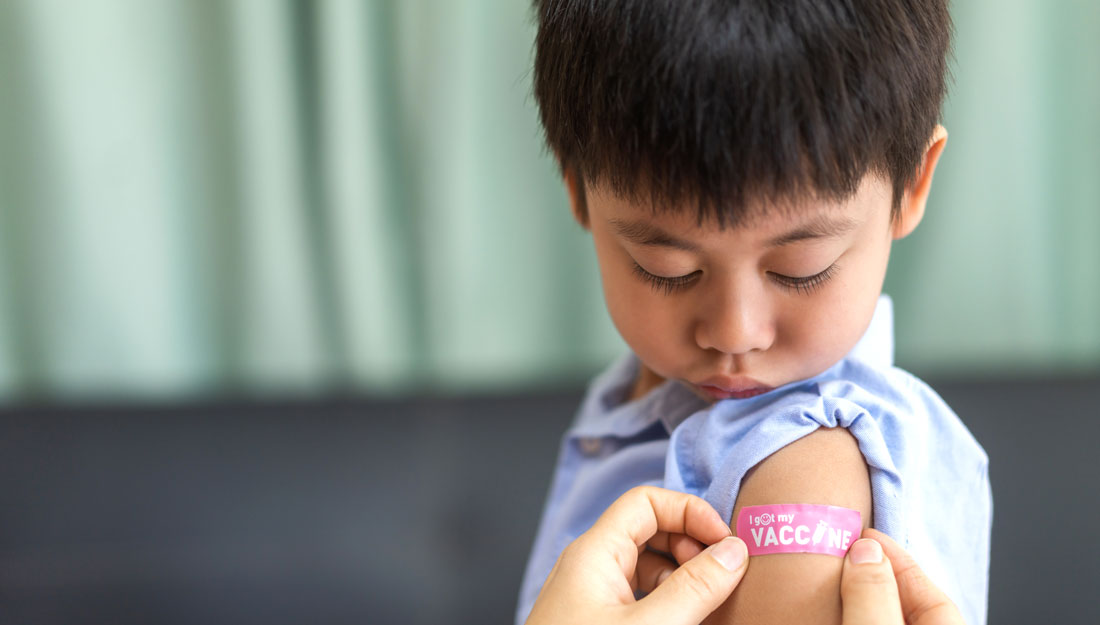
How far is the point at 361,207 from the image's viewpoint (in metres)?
1.64

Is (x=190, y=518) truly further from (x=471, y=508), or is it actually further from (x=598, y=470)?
(x=598, y=470)

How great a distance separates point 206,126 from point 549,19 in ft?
3.77

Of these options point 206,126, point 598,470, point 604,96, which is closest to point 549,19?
point 604,96

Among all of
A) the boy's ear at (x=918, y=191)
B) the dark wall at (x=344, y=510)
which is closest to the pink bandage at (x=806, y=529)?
the boy's ear at (x=918, y=191)

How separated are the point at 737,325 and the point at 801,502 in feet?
0.43

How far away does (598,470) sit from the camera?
2.78 ft

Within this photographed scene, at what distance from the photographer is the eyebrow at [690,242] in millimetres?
618

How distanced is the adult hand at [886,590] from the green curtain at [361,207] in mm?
1121

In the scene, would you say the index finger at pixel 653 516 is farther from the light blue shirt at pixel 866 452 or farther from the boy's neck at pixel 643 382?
the boy's neck at pixel 643 382

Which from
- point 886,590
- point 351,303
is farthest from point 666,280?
point 351,303

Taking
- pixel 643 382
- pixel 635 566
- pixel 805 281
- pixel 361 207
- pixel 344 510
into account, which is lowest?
pixel 344 510

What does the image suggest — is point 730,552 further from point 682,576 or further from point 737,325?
point 737,325

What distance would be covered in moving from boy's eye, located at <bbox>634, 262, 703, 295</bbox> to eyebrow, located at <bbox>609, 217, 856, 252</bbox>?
4cm

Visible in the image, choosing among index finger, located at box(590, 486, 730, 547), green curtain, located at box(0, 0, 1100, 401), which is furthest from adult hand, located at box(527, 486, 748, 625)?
green curtain, located at box(0, 0, 1100, 401)
